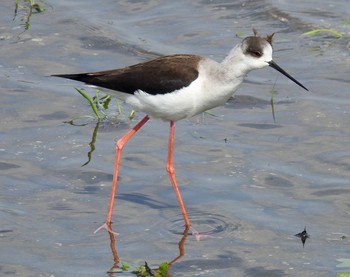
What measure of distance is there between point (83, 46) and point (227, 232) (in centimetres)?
504

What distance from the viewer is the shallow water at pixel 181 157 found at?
7.83 meters

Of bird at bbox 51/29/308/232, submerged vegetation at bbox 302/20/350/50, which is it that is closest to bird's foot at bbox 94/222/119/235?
bird at bbox 51/29/308/232

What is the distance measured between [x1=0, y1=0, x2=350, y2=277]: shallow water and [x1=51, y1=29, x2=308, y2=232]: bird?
32 centimetres

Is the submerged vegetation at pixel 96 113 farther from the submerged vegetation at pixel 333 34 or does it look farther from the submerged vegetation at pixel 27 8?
the submerged vegetation at pixel 333 34

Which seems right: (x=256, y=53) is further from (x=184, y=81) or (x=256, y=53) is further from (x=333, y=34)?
(x=333, y=34)

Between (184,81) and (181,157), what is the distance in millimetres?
1493

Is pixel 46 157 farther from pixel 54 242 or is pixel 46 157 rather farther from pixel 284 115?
pixel 284 115

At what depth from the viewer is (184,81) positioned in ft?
27.2

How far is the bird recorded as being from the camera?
27.1ft

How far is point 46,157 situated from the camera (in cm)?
952

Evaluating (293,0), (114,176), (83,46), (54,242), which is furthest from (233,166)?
(293,0)

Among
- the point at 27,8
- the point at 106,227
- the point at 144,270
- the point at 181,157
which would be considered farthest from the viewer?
the point at 27,8

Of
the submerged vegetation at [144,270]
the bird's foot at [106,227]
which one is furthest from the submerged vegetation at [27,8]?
the submerged vegetation at [144,270]

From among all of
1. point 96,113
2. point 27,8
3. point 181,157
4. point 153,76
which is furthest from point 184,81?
point 27,8
